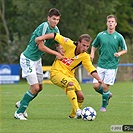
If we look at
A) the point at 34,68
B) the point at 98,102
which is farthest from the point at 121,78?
the point at 34,68

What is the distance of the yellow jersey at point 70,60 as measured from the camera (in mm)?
11414

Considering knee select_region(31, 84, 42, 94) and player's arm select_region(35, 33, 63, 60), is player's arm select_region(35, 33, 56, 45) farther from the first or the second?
knee select_region(31, 84, 42, 94)

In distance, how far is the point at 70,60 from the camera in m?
11.5

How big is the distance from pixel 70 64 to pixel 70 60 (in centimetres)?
9

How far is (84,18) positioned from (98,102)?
2130 cm

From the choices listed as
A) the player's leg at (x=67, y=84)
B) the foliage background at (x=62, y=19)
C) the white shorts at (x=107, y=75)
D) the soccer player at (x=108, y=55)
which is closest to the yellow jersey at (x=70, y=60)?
the player's leg at (x=67, y=84)

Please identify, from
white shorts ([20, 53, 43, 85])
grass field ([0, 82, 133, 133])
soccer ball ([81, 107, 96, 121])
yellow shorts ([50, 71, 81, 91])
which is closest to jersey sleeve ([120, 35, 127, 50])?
grass field ([0, 82, 133, 133])

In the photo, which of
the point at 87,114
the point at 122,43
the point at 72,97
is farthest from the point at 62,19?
the point at 87,114

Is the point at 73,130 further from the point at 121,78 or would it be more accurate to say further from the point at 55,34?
the point at 121,78

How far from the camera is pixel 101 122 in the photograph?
10945 millimetres

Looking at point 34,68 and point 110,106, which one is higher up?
point 34,68

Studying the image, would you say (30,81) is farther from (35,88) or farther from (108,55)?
(108,55)

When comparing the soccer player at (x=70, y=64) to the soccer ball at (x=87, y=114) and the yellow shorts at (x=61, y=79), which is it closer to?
the yellow shorts at (x=61, y=79)

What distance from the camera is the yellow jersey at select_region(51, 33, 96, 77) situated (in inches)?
449
